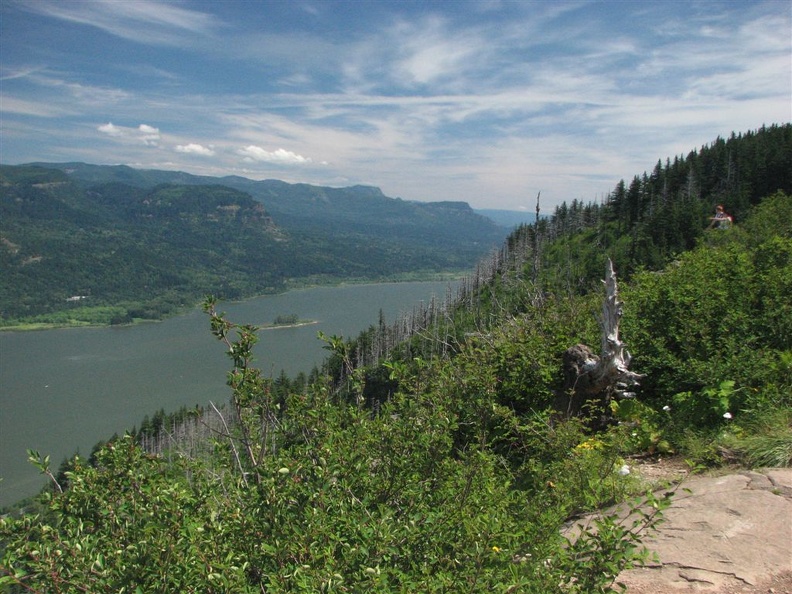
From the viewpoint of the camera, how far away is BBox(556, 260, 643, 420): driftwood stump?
6.36 meters

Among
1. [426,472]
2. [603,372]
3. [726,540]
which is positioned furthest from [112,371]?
[726,540]

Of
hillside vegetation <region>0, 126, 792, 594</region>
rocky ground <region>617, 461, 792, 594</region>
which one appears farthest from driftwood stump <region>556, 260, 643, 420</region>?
rocky ground <region>617, 461, 792, 594</region>

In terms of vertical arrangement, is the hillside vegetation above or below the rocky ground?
above

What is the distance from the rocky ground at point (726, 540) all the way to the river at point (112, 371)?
36126 mm

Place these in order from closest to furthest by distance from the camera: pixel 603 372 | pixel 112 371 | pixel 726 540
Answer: pixel 726 540 → pixel 603 372 → pixel 112 371

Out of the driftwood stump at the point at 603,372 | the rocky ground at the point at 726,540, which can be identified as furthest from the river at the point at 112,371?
the rocky ground at the point at 726,540

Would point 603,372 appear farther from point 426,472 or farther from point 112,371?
point 112,371

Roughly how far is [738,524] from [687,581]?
0.83 metres

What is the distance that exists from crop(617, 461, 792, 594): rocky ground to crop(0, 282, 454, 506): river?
36.1 m

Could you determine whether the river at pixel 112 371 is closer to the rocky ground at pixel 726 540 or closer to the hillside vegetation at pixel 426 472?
the hillside vegetation at pixel 426 472

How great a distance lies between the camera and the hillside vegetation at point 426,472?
112 inches

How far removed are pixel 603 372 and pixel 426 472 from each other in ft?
10.4

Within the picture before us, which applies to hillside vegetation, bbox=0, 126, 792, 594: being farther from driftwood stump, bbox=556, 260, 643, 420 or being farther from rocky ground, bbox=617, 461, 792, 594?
rocky ground, bbox=617, 461, 792, 594

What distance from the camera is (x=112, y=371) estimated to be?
3718 inches
